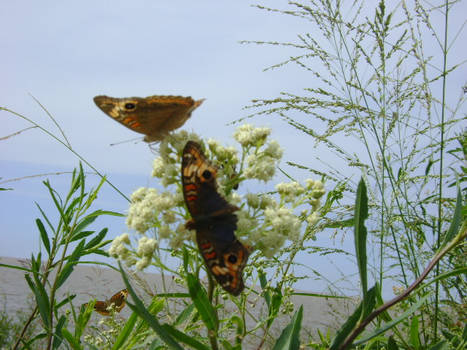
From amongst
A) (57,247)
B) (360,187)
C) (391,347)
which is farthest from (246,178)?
(57,247)

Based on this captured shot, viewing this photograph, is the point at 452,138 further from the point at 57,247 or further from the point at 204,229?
the point at 57,247

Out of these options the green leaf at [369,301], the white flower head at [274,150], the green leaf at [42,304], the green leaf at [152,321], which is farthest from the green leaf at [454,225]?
the green leaf at [42,304]

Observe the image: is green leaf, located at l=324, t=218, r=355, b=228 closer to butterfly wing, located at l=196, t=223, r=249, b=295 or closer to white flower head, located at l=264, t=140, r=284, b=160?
white flower head, located at l=264, t=140, r=284, b=160

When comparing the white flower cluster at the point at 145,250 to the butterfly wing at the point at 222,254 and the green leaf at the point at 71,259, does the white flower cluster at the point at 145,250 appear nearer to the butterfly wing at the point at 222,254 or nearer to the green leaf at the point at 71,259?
the butterfly wing at the point at 222,254

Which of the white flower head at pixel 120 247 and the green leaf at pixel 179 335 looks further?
the white flower head at pixel 120 247

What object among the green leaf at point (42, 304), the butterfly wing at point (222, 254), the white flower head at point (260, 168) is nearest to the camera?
the butterfly wing at point (222, 254)
